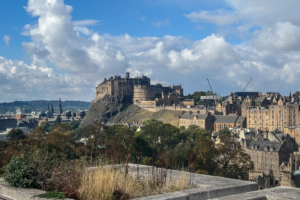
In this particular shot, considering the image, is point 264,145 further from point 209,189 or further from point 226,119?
point 209,189

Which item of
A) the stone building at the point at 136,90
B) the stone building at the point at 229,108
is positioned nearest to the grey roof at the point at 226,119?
the stone building at the point at 229,108

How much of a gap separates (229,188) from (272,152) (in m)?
52.5

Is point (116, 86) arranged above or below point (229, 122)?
above

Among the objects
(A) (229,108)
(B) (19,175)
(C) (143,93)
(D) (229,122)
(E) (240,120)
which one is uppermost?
(C) (143,93)

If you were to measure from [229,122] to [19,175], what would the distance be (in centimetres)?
10262

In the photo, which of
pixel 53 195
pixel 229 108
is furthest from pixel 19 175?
pixel 229 108

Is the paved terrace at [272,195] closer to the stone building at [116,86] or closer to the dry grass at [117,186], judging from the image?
the dry grass at [117,186]

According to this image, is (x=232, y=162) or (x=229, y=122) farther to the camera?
(x=229, y=122)

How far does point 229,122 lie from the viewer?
355 feet

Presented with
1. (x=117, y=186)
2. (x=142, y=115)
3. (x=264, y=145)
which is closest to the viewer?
(x=117, y=186)

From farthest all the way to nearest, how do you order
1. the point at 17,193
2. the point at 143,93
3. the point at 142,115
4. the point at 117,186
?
the point at 143,93 → the point at 142,115 → the point at 117,186 → the point at 17,193

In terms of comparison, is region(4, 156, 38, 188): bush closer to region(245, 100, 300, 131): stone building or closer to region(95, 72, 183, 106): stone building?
region(245, 100, 300, 131): stone building

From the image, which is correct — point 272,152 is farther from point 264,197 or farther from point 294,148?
point 264,197

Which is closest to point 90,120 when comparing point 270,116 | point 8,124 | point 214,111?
point 8,124
